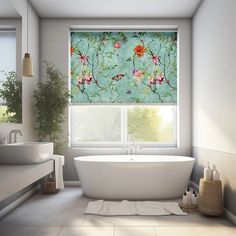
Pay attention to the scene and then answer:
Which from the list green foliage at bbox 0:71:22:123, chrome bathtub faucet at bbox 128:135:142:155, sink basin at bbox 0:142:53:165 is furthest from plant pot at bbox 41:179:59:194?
sink basin at bbox 0:142:53:165

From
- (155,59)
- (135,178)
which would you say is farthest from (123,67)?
(135,178)

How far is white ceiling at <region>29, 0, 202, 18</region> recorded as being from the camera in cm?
471

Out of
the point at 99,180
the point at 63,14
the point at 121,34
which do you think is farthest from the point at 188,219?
the point at 63,14

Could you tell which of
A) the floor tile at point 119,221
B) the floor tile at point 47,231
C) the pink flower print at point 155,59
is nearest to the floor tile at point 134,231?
the floor tile at point 119,221

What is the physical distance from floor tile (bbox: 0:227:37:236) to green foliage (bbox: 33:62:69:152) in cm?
190

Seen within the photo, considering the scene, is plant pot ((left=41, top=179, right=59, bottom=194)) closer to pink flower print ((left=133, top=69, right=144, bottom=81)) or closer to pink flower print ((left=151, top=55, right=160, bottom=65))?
pink flower print ((left=133, top=69, right=144, bottom=81))

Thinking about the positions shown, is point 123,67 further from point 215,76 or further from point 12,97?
point 12,97

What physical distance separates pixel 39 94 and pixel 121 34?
1.92 m

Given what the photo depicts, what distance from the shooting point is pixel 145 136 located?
5.45 metres

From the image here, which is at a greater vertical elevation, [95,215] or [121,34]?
[121,34]

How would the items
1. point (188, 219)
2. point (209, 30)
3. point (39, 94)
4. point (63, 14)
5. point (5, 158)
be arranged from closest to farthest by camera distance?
point (5, 158)
point (188, 219)
point (209, 30)
point (39, 94)
point (63, 14)

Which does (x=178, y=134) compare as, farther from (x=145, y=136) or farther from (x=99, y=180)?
(x=99, y=180)

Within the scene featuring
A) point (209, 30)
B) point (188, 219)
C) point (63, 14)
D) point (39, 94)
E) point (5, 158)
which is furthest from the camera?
point (63, 14)

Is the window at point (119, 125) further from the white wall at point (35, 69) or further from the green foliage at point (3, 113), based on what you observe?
the green foliage at point (3, 113)
